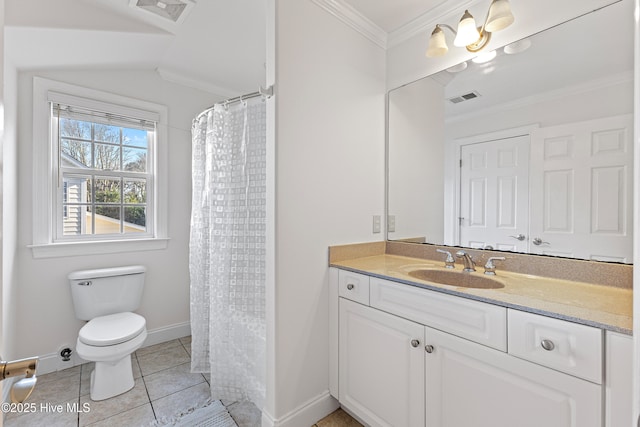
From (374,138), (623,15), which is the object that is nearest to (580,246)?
(623,15)

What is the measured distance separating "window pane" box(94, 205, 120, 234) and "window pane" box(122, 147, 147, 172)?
0.35 m

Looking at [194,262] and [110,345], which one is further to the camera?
[194,262]

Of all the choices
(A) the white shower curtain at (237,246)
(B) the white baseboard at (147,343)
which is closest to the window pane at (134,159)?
(A) the white shower curtain at (237,246)

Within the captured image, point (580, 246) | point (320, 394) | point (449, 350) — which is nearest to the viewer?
point (449, 350)

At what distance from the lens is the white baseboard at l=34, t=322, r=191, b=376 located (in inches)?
80.0

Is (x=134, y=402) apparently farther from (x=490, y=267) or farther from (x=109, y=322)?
(x=490, y=267)

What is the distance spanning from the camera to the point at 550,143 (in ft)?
4.62

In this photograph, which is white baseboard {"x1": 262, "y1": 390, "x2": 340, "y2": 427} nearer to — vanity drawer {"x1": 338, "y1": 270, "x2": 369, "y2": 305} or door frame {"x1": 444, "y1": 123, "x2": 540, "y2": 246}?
vanity drawer {"x1": 338, "y1": 270, "x2": 369, "y2": 305}

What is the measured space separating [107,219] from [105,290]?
0.58 metres

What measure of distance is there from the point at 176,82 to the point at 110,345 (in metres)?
2.10

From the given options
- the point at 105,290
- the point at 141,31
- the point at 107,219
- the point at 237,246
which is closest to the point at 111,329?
the point at 105,290

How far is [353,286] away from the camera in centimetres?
156

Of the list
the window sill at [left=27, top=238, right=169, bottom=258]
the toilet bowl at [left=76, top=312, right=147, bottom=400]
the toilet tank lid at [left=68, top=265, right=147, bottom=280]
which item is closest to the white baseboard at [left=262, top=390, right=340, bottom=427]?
the toilet bowl at [left=76, top=312, right=147, bottom=400]

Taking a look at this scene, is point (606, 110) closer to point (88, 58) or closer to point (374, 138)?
point (374, 138)
